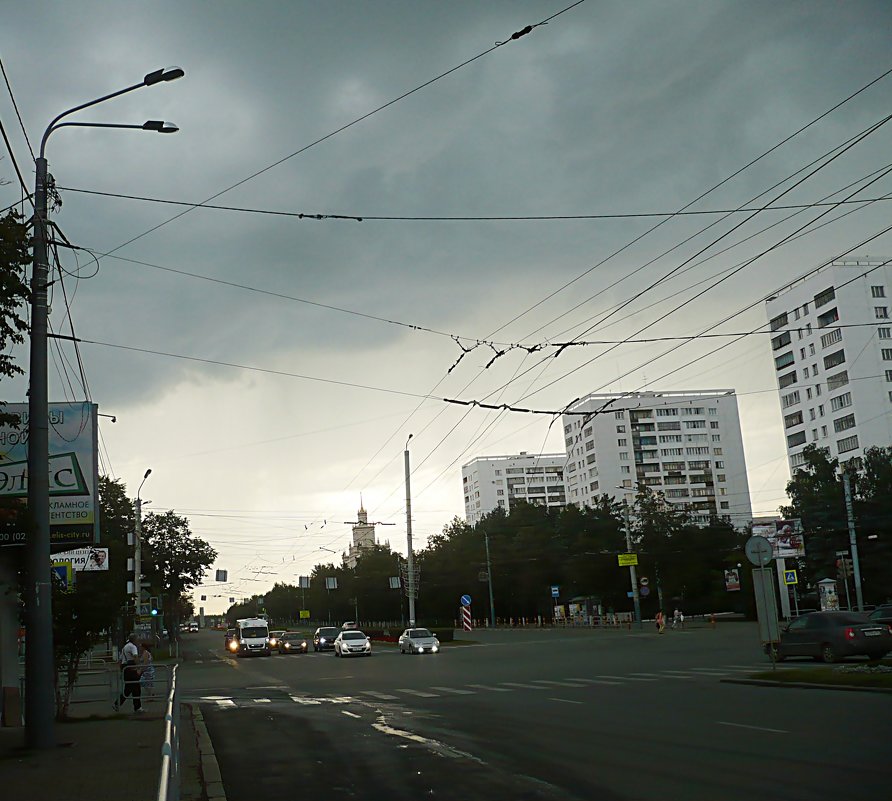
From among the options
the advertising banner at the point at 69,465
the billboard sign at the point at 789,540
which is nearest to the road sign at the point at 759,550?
the advertising banner at the point at 69,465

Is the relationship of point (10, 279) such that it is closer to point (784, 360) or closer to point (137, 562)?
point (137, 562)

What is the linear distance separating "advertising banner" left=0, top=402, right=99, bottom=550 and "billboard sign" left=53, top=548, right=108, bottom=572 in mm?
6889

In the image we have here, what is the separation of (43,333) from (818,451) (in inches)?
3053

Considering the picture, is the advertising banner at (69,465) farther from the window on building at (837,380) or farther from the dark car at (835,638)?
the window on building at (837,380)

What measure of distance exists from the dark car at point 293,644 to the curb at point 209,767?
51.9 metres

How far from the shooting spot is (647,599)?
89.9 m

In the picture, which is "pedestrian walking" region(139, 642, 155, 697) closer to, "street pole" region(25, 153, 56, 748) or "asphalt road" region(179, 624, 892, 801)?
"asphalt road" region(179, 624, 892, 801)

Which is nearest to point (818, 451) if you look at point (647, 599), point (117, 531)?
point (647, 599)

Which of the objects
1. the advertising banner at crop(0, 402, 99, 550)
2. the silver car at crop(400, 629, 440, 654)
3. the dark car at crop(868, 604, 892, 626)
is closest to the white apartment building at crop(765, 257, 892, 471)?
the silver car at crop(400, 629, 440, 654)

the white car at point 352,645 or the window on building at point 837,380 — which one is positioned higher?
the window on building at point 837,380

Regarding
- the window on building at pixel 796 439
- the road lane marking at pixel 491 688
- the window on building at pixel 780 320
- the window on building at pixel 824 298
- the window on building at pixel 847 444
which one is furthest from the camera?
the window on building at pixel 796 439

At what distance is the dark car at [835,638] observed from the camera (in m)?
26.6

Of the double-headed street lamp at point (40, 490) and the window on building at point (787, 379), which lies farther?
the window on building at point (787, 379)

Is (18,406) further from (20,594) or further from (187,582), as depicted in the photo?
(187,582)
